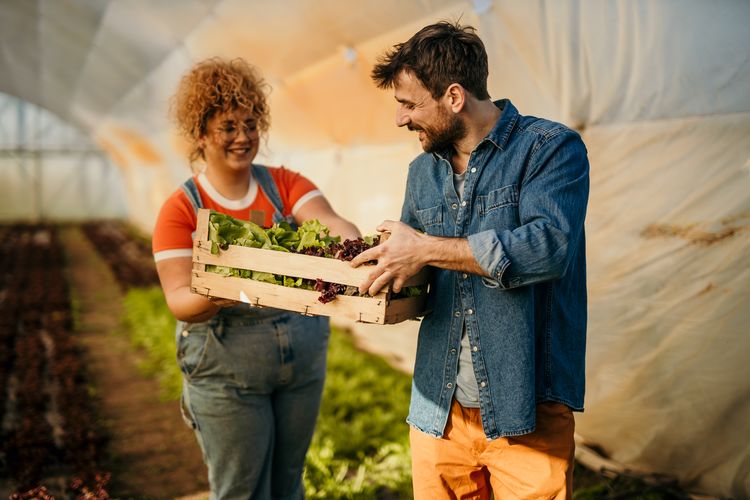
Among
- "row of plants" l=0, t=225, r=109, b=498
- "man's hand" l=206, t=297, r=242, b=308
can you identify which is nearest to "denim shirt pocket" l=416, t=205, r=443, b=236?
"man's hand" l=206, t=297, r=242, b=308

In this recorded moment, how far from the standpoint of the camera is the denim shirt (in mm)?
1635

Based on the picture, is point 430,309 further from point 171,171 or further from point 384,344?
point 171,171

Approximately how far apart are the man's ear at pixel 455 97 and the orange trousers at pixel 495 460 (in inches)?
33.0

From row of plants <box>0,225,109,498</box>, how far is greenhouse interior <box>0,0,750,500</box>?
0.02 metres

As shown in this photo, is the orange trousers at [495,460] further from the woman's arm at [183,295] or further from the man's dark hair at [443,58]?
the man's dark hair at [443,58]

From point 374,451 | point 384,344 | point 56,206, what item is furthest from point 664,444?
point 56,206

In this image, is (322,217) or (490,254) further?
(322,217)

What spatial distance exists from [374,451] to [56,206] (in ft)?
72.1

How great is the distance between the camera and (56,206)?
75.3ft

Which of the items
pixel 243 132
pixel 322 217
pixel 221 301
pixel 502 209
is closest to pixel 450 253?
pixel 502 209

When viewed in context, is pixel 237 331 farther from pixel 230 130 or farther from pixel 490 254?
pixel 490 254

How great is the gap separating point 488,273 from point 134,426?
4.07m

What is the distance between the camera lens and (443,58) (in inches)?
69.0

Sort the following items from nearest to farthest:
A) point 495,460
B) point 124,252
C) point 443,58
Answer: point 443,58
point 495,460
point 124,252
